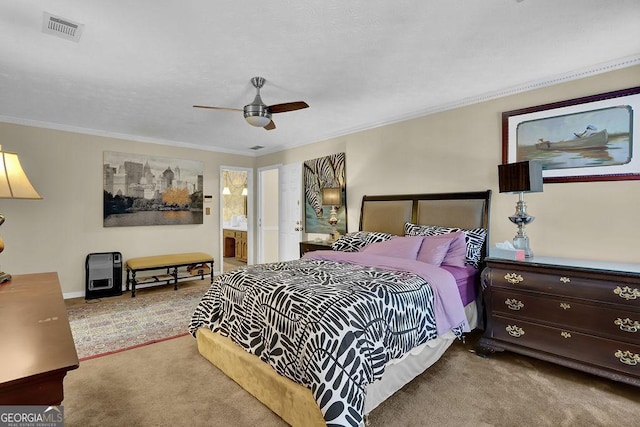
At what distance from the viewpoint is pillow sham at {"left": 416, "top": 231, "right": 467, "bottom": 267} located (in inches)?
119

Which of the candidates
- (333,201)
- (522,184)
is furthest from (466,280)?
(333,201)

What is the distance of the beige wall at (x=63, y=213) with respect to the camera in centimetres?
425

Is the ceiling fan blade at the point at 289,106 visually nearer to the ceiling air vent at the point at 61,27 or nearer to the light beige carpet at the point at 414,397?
the ceiling air vent at the point at 61,27

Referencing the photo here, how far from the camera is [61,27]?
2129mm

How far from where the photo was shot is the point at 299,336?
72.3 inches

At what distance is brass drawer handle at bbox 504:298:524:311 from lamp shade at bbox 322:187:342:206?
2.59m

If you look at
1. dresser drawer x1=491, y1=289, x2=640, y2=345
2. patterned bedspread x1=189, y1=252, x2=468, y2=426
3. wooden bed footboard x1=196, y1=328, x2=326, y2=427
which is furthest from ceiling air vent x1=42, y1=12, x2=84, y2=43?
dresser drawer x1=491, y1=289, x2=640, y2=345

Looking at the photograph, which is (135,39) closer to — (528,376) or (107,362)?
(107,362)

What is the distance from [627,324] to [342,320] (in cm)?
199

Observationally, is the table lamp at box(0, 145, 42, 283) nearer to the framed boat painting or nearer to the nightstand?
Answer: the nightstand

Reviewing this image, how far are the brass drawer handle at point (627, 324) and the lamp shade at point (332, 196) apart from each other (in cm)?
321

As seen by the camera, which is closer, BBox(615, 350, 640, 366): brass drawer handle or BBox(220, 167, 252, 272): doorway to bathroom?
BBox(615, 350, 640, 366): brass drawer handle

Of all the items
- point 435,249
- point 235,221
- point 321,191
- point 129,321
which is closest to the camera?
point 435,249

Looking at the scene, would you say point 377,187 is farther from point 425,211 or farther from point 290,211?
point 290,211
